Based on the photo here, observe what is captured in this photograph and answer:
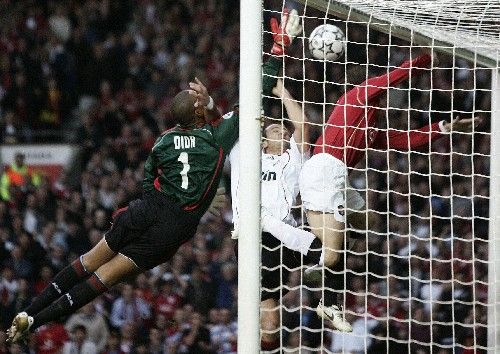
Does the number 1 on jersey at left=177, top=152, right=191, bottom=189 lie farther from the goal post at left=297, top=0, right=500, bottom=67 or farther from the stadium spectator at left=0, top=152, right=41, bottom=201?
the stadium spectator at left=0, top=152, right=41, bottom=201

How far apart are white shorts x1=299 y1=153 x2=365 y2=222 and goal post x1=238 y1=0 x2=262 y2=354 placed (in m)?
0.85

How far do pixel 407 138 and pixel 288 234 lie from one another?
0.90 m

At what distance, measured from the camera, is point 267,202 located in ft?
20.2

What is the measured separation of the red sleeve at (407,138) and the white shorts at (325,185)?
374 millimetres

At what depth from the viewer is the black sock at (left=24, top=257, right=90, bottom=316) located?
6.49m

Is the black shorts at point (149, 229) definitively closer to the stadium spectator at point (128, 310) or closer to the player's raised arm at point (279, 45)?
the player's raised arm at point (279, 45)

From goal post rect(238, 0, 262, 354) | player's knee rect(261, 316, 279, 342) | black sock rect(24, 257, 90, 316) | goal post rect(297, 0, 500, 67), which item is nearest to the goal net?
goal post rect(297, 0, 500, 67)

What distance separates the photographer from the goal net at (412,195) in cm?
593

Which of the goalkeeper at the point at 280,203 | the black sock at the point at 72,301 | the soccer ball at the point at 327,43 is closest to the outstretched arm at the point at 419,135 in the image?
the goalkeeper at the point at 280,203

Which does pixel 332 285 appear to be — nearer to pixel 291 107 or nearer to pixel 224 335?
pixel 291 107

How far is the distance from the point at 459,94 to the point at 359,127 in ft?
15.2

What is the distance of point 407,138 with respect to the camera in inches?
248

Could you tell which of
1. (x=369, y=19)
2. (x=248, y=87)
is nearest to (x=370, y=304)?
A: (x=369, y=19)

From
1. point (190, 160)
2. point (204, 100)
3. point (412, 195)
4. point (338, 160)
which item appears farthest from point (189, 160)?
point (412, 195)
